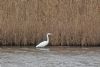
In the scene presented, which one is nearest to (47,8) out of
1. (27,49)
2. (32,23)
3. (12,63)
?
(32,23)

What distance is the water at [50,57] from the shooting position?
42.3 feet

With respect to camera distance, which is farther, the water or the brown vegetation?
the brown vegetation

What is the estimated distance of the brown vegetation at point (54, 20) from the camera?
1688 cm

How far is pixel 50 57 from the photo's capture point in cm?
1427

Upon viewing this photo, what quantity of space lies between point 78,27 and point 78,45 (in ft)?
2.23

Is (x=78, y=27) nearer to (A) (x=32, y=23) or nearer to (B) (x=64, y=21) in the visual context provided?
(B) (x=64, y=21)

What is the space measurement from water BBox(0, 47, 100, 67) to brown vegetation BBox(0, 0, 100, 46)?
64cm

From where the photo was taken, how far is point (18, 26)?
17.0 meters

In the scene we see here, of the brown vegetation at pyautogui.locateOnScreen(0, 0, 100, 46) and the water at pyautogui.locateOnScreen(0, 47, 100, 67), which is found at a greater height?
the brown vegetation at pyautogui.locateOnScreen(0, 0, 100, 46)

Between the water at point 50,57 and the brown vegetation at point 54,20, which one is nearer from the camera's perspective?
the water at point 50,57

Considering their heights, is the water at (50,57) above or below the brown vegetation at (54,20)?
below

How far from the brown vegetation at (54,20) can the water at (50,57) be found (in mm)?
644

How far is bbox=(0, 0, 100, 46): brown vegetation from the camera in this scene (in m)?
16.9

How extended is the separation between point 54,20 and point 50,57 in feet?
10.1
